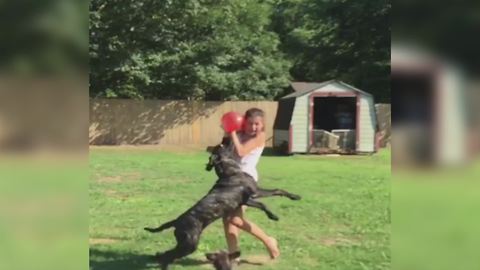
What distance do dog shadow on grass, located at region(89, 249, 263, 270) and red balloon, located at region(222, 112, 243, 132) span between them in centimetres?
98

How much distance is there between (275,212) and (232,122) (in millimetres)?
2443

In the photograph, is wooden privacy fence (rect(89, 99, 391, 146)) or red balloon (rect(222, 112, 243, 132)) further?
wooden privacy fence (rect(89, 99, 391, 146))

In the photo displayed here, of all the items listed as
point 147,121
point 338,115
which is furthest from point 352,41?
point 147,121

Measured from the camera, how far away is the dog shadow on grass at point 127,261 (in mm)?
4113

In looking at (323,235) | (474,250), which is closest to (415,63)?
(474,250)

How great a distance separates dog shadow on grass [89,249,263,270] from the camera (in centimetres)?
411

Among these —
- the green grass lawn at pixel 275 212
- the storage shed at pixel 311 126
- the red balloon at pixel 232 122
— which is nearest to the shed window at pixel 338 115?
the storage shed at pixel 311 126

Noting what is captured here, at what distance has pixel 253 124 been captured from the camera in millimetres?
3730

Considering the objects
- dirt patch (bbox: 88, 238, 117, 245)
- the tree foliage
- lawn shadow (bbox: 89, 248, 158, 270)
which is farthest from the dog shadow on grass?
the tree foliage

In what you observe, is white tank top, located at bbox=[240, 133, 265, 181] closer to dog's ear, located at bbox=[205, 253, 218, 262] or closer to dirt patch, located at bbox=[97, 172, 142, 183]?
dog's ear, located at bbox=[205, 253, 218, 262]

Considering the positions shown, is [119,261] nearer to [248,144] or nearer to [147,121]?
[248,144]

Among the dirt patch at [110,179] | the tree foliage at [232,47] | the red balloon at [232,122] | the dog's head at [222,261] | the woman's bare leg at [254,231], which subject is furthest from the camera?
the dirt patch at [110,179]

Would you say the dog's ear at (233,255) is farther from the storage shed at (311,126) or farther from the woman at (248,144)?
the storage shed at (311,126)

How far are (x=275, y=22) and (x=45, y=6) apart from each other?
245 cm
